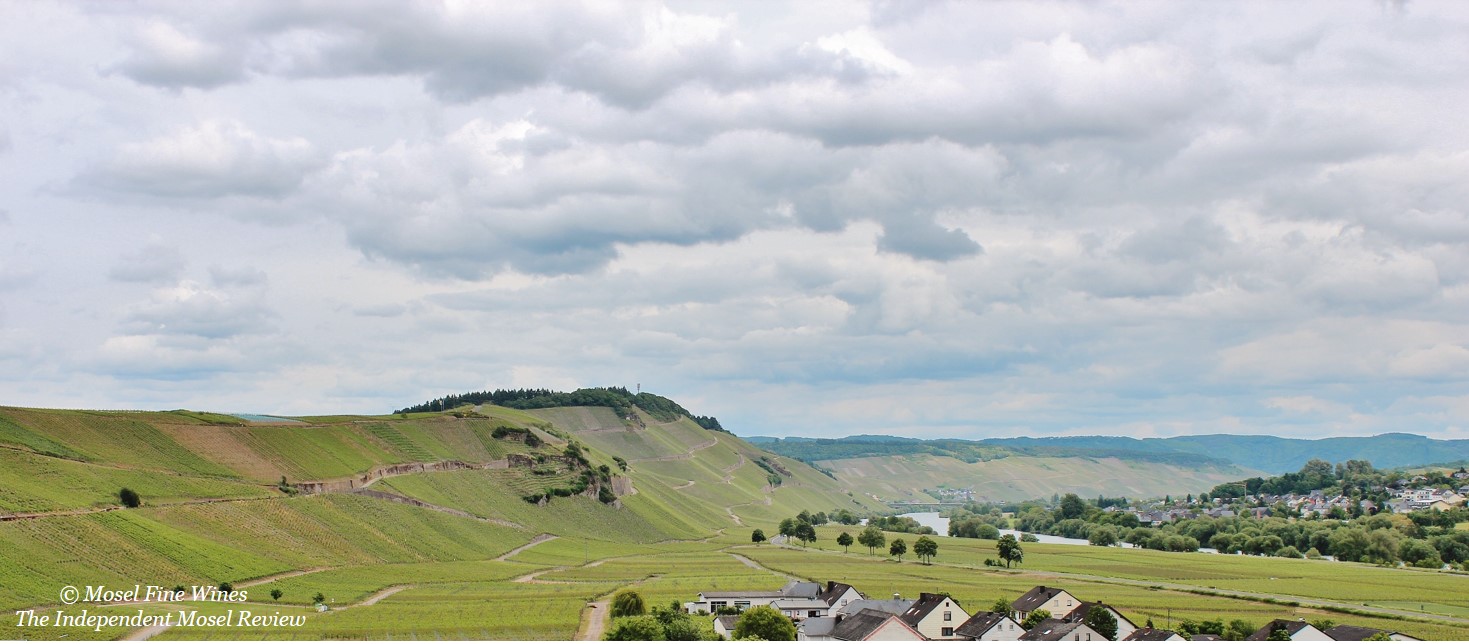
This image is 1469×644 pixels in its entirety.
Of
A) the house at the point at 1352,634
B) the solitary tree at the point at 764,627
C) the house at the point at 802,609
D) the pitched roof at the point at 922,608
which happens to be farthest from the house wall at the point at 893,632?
the house at the point at 1352,634

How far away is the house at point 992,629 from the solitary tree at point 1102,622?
17.1ft

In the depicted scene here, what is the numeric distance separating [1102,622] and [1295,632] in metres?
13.3

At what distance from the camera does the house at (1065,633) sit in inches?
3324

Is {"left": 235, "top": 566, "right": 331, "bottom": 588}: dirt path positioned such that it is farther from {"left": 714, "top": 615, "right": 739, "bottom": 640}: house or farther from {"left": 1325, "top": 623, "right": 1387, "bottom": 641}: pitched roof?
{"left": 1325, "top": 623, "right": 1387, "bottom": 641}: pitched roof

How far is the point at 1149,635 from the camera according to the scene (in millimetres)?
80188

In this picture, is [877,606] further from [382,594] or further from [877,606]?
[382,594]

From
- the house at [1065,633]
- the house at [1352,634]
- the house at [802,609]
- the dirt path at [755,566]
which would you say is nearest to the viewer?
the house at [1352,634]

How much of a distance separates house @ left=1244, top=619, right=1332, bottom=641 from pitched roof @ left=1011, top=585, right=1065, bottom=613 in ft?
53.6

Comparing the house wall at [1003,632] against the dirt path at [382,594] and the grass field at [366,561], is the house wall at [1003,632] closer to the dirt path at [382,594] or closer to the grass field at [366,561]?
the grass field at [366,561]

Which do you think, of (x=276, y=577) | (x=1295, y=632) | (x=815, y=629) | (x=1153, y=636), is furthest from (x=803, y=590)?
(x=276, y=577)

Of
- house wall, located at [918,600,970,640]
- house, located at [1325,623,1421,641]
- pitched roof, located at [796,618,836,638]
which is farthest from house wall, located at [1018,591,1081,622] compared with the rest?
house, located at [1325,623,1421,641]

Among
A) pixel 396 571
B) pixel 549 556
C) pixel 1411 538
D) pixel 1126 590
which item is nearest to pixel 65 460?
pixel 396 571

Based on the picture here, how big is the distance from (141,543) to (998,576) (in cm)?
10266

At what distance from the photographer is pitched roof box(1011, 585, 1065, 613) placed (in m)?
98.9
